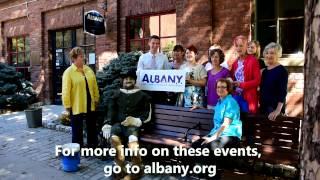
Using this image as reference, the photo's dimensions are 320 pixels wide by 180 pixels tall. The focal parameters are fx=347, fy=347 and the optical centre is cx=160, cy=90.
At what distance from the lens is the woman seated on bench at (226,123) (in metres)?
4.15

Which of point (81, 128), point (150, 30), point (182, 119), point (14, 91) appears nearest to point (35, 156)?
point (81, 128)

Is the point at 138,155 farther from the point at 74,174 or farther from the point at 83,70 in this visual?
the point at 83,70

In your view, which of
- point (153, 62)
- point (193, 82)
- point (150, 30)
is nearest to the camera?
point (193, 82)

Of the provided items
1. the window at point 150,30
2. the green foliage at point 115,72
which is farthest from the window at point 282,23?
the green foliage at point 115,72

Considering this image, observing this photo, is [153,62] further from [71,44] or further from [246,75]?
[71,44]

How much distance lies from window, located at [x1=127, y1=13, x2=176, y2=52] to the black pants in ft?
11.6

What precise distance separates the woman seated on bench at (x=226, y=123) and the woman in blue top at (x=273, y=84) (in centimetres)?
45

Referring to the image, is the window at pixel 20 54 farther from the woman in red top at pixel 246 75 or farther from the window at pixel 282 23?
the woman in red top at pixel 246 75

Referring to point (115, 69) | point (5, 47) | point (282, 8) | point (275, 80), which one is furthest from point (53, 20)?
point (275, 80)

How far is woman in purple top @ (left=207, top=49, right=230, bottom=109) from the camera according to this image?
4664 mm

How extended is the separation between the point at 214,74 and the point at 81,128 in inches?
93.8

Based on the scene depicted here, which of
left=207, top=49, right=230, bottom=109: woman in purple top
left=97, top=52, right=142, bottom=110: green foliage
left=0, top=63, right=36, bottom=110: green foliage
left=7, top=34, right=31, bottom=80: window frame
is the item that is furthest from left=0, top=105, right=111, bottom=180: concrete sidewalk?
left=7, top=34, right=31, bottom=80: window frame

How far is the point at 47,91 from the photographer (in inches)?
497

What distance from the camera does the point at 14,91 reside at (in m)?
11.7
